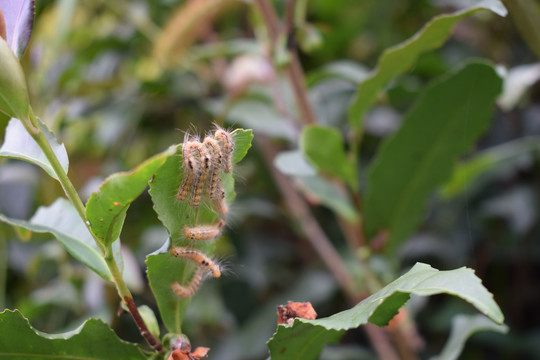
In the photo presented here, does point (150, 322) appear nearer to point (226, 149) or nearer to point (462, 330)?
point (226, 149)

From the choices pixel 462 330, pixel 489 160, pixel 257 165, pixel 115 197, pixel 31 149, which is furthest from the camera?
pixel 257 165

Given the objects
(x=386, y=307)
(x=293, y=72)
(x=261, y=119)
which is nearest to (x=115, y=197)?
(x=386, y=307)

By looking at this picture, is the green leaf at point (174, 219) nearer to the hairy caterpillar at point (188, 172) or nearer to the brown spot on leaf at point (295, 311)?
the hairy caterpillar at point (188, 172)

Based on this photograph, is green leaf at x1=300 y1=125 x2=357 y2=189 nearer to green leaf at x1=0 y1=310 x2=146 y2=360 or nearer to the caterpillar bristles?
the caterpillar bristles

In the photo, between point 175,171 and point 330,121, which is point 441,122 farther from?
point 175,171

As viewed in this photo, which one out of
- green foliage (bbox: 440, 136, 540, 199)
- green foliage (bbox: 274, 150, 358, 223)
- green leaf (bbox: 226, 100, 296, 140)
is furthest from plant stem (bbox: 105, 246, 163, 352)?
green foliage (bbox: 440, 136, 540, 199)

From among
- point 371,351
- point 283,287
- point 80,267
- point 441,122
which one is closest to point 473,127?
point 441,122
